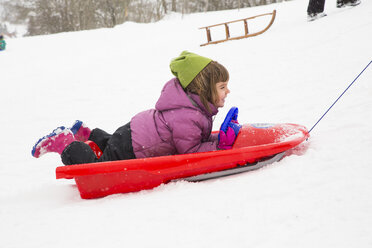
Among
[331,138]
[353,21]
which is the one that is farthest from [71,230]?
[353,21]

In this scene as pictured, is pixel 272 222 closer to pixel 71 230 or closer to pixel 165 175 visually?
pixel 165 175

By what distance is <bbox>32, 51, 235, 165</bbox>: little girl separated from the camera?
1.89 metres

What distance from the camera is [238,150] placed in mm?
1742

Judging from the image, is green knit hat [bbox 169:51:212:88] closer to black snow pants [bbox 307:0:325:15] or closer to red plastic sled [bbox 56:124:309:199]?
red plastic sled [bbox 56:124:309:199]

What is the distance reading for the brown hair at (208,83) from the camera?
6.33 feet

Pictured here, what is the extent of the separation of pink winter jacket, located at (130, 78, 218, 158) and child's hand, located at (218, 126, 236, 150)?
0.20 ft

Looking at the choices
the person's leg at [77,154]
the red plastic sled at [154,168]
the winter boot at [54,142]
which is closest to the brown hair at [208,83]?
the red plastic sled at [154,168]

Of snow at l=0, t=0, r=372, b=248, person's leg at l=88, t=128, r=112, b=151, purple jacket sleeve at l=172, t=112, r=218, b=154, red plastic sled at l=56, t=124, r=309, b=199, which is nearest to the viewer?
snow at l=0, t=0, r=372, b=248

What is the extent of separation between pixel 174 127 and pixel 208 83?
39cm

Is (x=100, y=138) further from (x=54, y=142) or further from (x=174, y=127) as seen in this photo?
(x=174, y=127)

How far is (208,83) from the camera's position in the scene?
1.95m

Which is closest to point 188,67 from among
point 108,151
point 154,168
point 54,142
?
point 154,168

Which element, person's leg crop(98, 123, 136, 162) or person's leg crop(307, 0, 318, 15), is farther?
person's leg crop(307, 0, 318, 15)

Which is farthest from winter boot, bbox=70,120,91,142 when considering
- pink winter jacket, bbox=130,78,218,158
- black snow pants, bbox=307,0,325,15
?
black snow pants, bbox=307,0,325,15
